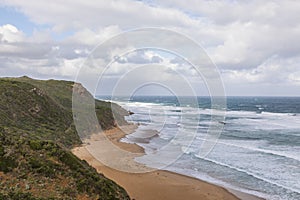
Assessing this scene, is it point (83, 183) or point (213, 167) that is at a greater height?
point (83, 183)

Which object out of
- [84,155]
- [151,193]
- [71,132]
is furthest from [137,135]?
[151,193]

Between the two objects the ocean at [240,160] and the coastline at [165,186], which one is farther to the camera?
the ocean at [240,160]

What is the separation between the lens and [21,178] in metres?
13.1

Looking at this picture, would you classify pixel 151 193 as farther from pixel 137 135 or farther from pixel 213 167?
A: pixel 137 135

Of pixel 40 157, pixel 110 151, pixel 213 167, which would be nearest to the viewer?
pixel 40 157

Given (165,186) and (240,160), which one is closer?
(165,186)

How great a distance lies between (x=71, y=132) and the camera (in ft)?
132

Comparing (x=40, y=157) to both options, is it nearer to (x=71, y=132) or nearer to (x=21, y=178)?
(x=21, y=178)

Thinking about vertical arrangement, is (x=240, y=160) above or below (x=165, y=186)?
above

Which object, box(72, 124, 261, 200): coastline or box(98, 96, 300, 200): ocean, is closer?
box(72, 124, 261, 200): coastline

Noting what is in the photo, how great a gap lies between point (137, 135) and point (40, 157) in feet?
120

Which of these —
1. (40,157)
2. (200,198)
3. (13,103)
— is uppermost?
(13,103)

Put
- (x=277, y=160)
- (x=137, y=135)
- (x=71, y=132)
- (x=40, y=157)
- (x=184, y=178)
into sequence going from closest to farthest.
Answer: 1. (x=40, y=157)
2. (x=184, y=178)
3. (x=277, y=160)
4. (x=71, y=132)
5. (x=137, y=135)

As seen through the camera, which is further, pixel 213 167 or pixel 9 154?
pixel 213 167
